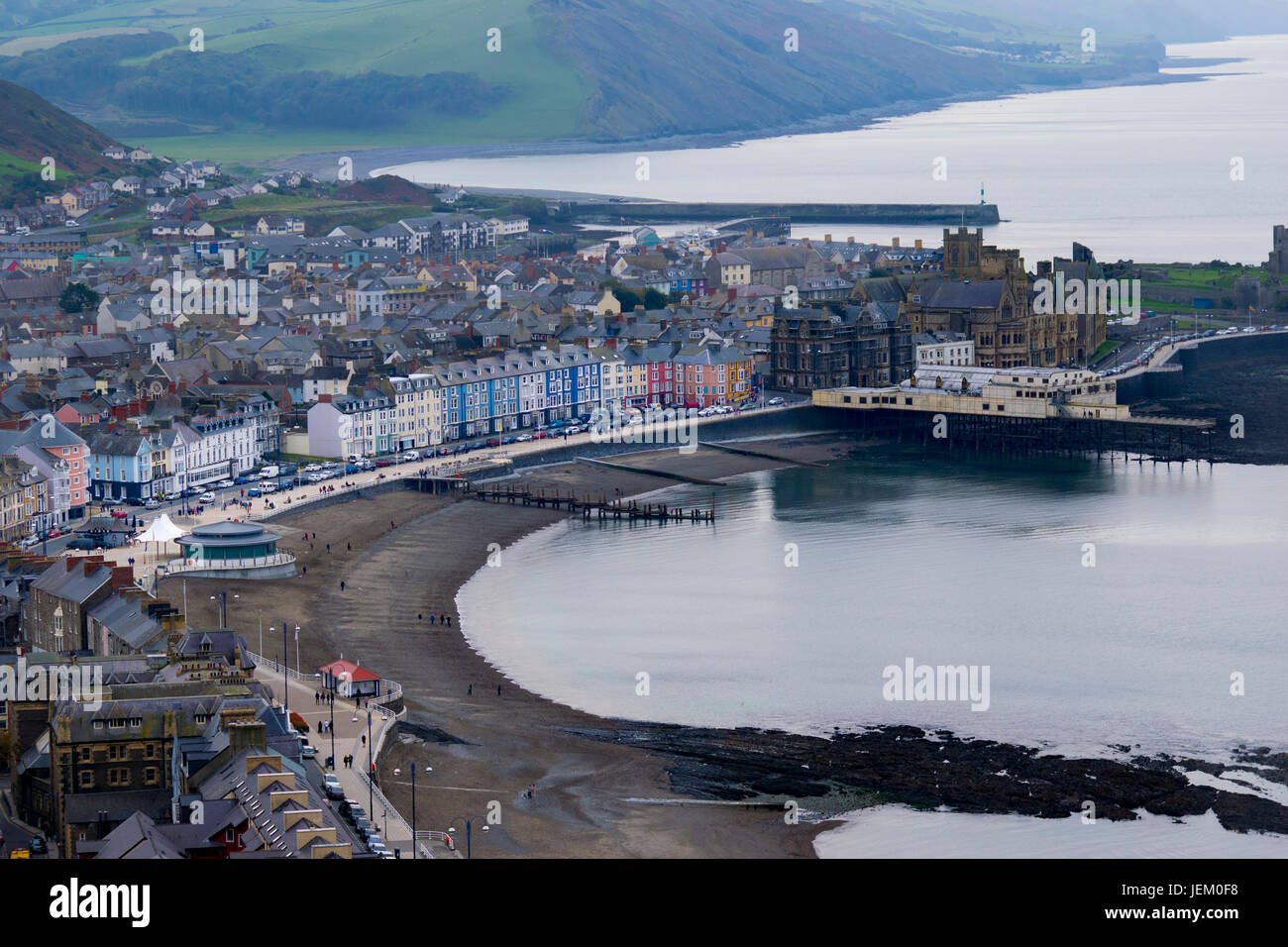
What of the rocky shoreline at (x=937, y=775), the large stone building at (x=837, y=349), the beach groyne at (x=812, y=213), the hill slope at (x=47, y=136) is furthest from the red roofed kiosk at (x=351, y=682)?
the hill slope at (x=47, y=136)

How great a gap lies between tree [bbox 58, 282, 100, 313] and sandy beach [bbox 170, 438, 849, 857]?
Answer: 132 ft

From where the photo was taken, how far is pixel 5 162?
155125 millimetres

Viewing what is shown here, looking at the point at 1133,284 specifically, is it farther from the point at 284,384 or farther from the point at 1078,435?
the point at 284,384

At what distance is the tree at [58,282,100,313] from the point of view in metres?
101

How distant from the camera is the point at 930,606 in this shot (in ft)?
168

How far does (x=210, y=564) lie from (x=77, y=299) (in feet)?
178

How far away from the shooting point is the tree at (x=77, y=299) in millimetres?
101000

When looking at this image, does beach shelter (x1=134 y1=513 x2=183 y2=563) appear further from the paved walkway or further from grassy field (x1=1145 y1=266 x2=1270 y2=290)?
grassy field (x1=1145 y1=266 x2=1270 y2=290)

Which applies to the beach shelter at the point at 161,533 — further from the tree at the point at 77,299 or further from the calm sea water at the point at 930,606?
the tree at the point at 77,299

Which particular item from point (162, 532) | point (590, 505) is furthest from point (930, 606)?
point (162, 532)

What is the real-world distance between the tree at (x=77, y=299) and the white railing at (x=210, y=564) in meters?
51.7

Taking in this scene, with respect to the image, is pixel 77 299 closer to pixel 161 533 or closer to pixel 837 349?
pixel 837 349

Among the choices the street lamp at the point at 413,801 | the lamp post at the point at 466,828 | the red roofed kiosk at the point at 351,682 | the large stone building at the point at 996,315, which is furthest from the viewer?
the large stone building at the point at 996,315

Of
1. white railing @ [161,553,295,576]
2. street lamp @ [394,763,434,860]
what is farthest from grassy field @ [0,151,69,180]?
street lamp @ [394,763,434,860]
